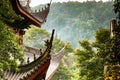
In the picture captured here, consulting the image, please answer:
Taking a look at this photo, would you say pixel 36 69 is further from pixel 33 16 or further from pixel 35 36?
pixel 35 36

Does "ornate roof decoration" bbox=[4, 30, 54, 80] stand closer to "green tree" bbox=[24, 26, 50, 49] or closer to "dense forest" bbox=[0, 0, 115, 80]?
"dense forest" bbox=[0, 0, 115, 80]

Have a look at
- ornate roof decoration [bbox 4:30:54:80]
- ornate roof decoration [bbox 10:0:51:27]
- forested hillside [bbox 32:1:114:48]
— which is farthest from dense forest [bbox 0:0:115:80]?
ornate roof decoration [bbox 4:30:54:80]

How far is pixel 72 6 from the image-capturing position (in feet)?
511

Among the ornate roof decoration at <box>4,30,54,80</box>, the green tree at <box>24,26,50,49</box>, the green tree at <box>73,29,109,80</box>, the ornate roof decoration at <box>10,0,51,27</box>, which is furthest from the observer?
the green tree at <box>24,26,50,49</box>

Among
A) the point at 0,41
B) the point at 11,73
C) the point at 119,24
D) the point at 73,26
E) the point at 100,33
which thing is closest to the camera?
the point at 0,41

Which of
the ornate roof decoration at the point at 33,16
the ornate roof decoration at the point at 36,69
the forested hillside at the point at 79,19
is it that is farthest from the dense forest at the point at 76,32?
the ornate roof decoration at the point at 36,69

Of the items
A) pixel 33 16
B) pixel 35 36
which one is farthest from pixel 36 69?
pixel 35 36

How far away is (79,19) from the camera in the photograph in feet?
445

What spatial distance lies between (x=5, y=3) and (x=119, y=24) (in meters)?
2.41

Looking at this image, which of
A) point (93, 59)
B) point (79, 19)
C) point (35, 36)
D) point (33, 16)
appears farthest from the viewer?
point (79, 19)

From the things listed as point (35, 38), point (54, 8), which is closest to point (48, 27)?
point (54, 8)

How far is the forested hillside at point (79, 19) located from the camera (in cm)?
12988

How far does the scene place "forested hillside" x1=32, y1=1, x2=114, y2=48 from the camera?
12988 centimetres

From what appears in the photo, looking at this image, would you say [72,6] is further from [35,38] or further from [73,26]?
[35,38]
